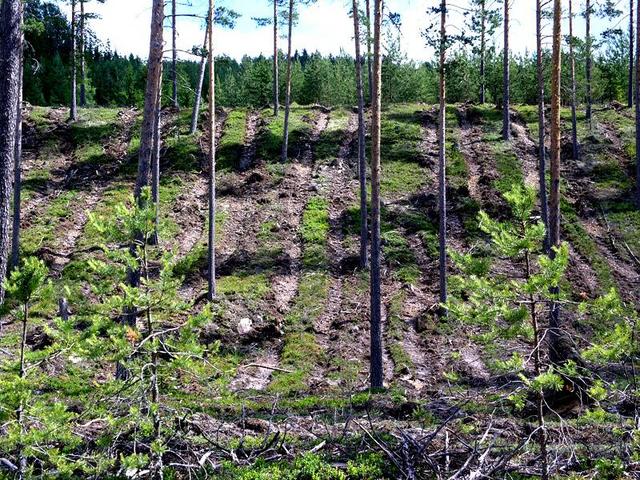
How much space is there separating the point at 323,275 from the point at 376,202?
9237mm

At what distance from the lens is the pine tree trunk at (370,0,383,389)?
14.0 meters

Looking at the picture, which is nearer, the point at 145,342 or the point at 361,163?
the point at 145,342

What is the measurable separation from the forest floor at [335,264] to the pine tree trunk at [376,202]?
3.38 ft

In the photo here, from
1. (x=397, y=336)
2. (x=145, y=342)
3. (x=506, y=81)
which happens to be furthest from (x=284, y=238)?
(x=145, y=342)

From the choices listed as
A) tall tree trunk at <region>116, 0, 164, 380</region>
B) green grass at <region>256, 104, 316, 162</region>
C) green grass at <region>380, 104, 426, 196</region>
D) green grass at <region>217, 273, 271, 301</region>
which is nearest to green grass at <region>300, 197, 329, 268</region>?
green grass at <region>217, 273, 271, 301</region>

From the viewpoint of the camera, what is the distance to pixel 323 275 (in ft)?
75.9

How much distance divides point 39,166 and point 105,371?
21275 millimetres

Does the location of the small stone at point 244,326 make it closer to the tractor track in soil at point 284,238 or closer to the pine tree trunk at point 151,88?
the tractor track in soil at point 284,238

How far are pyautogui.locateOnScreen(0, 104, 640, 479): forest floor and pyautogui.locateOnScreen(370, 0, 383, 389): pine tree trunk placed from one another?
3.38 ft

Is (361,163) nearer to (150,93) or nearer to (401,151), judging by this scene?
(401,151)

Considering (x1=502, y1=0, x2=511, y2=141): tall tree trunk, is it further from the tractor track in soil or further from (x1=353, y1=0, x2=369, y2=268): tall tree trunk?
(x1=353, y1=0, x2=369, y2=268): tall tree trunk

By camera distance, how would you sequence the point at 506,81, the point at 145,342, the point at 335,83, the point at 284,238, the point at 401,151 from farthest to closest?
the point at 335,83 → the point at 401,151 → the point at 506,81 → the point at 284,238 → the point at 145,342

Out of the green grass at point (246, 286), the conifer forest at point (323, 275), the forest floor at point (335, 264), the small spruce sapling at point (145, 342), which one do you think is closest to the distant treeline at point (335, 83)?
the conifer forest at point (323, 275)

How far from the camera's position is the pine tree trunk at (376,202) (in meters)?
14.0
